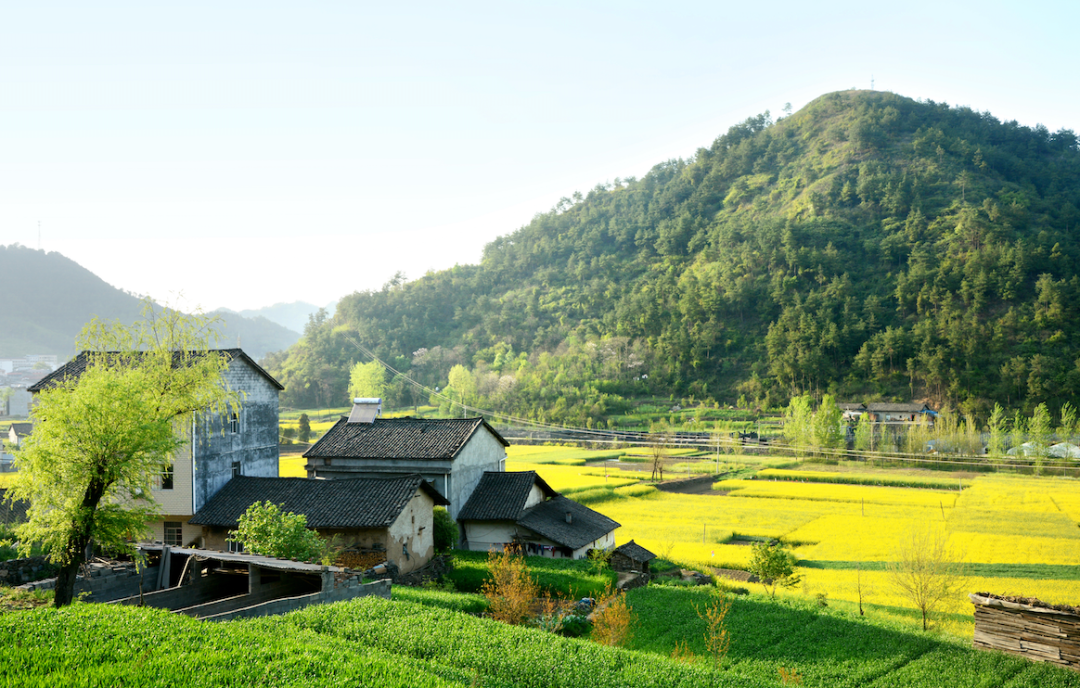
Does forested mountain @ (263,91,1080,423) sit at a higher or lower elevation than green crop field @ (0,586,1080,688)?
higher

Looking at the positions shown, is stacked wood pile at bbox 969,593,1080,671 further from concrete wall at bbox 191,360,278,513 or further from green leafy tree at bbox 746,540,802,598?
concrete wall at bbox 191,360,278,513

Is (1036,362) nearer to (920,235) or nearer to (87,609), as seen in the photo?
(920,235)

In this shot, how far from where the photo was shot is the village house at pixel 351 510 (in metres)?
20.5

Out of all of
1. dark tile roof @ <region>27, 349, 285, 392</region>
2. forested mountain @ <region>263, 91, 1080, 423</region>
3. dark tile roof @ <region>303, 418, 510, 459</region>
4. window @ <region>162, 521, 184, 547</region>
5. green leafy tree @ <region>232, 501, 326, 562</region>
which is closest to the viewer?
green leafy tree @ <region>232, 501, 326, 562</region>

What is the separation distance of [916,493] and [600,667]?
41.8 meters

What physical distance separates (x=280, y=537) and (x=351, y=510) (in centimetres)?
387

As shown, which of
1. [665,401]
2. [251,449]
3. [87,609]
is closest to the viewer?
[87,609]

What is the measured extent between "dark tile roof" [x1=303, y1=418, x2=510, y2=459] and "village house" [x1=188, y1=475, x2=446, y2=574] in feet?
11.0

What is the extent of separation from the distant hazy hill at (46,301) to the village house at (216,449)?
466 ft

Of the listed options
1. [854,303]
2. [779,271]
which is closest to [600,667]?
[854,303]

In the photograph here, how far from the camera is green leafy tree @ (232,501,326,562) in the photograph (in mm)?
17172

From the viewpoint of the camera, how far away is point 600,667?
9.64 metres

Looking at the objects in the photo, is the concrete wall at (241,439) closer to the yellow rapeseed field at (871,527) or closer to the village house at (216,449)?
the village house at (216,449)

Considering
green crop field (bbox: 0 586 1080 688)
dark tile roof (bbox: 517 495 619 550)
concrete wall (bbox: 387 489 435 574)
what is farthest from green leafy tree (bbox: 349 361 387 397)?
green crop field (bbox: 0 586 1080 688)
